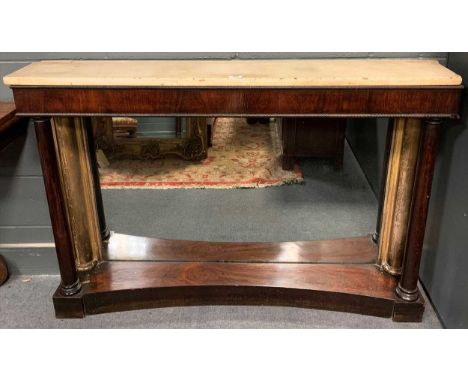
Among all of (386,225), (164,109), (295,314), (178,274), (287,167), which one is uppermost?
(164,109)

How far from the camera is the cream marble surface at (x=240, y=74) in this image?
1352 mm

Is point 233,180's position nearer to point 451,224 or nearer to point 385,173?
point 385,173

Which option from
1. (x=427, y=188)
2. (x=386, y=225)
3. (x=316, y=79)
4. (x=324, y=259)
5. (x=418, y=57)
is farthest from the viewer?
(x=324, y=259)

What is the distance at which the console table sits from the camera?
4.50 feet

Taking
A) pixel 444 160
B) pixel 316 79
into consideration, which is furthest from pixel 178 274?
pixel 444 160

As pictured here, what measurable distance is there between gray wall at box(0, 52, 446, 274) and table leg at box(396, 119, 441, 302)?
1.03 ft

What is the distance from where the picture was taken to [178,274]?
1.86 m

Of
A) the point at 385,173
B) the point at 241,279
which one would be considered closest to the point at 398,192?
the point at 385,173

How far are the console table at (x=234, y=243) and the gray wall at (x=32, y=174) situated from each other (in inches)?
4.1

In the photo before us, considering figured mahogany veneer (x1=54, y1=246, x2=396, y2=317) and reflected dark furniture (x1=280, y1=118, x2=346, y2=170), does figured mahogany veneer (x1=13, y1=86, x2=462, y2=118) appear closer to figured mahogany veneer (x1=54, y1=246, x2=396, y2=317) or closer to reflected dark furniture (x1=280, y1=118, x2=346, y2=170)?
reflected dark furniture (x1=280, y1=118, x2=346, y2=170)

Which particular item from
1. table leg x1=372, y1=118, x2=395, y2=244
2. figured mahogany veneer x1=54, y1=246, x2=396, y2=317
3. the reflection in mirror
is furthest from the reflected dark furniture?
figured mahogany veneer x1=54, y1=246, x2=396, y2=317

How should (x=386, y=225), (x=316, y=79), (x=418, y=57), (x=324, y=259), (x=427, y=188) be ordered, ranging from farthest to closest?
1. (x=324, y=259)
2. (x=386, y=225)
3. (x=418, y=57)
4. (x=427, y=188)
5. (x=316, y=79)

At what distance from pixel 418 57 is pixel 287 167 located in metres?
0.61
